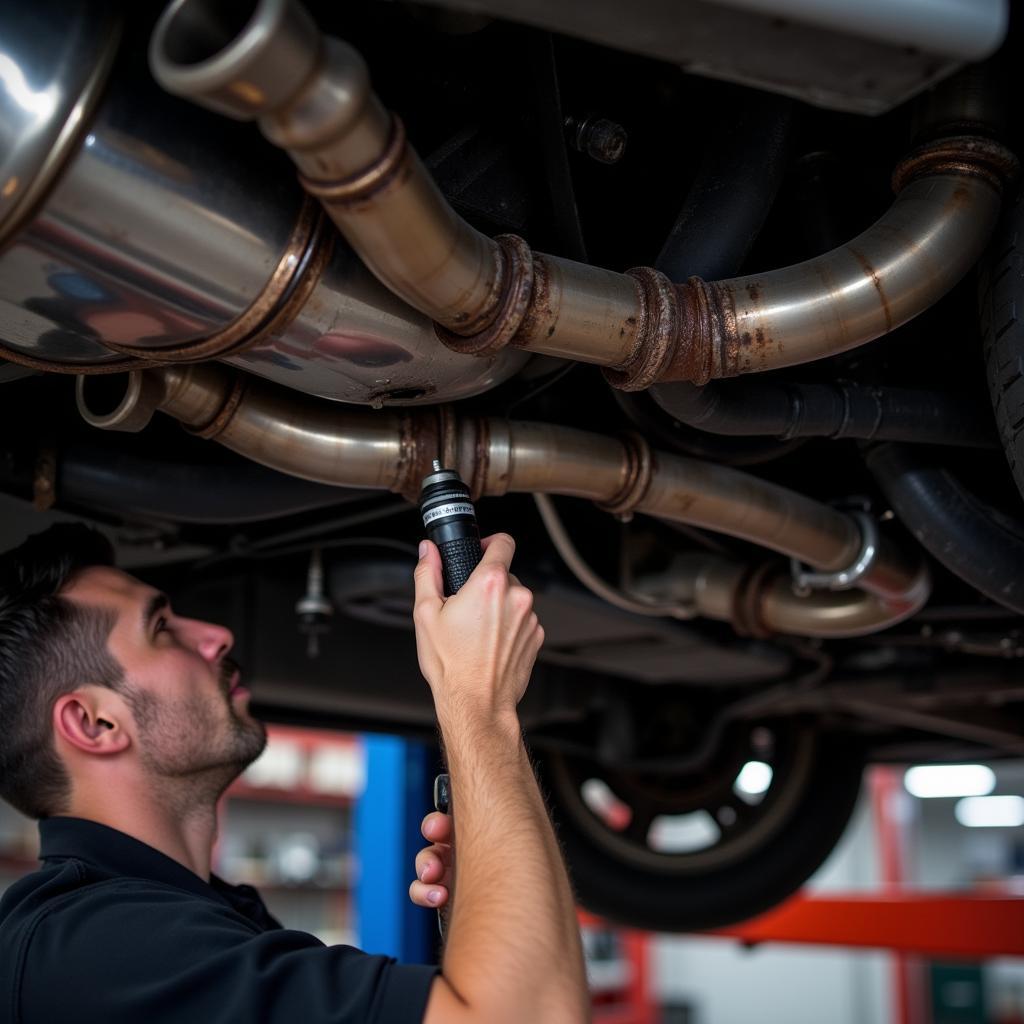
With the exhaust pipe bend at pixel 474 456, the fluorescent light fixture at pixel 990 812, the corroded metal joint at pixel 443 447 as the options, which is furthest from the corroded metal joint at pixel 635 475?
the fluorescent light fixture at pixel 990 812

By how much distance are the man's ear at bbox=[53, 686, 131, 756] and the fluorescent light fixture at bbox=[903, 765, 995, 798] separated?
7851 mm

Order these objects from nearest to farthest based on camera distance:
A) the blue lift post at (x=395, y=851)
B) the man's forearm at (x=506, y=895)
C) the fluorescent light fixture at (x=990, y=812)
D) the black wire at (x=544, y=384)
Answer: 1. the man's forearm at (x=506, y=895)
2. the black wire at (x=544, y=384)
3. the blue lift post at (x=395, y=851)
4. the fluorescent light fixture at (x=990, y=812)

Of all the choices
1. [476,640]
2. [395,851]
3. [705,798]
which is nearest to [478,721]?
[476,640]

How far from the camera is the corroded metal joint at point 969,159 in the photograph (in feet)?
2.37

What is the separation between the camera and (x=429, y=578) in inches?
30.3

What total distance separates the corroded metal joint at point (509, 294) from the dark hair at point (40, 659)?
56cm

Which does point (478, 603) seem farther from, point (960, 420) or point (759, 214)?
point (960, 420)

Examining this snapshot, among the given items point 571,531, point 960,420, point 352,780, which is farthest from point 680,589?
point 352,780

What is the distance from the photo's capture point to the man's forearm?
0.65 meters

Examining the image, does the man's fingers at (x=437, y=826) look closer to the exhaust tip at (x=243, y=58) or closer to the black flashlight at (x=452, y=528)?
the black flashlight at (x=452, y=528)

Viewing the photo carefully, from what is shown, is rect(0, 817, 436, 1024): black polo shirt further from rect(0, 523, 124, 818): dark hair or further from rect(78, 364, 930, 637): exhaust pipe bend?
rect(78, 364, 930, 637): exhaust pipe bend

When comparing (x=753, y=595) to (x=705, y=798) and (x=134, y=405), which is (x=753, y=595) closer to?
(x=134, y=405)

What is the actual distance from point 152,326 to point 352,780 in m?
7.73

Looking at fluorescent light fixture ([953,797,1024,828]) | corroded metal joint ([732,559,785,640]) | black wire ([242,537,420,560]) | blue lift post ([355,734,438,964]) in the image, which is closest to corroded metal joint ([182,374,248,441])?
black wire ([242,537,420,560])
